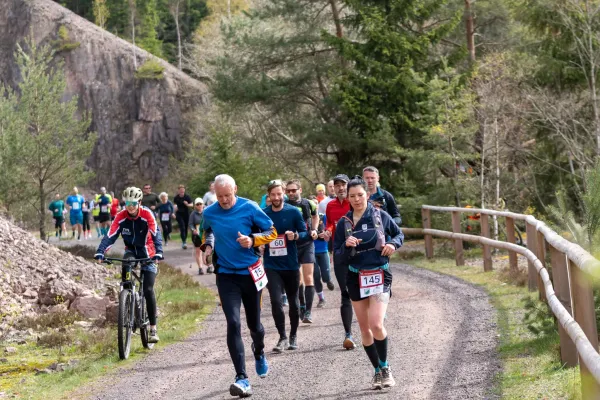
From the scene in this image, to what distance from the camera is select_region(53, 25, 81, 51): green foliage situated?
6756 cm

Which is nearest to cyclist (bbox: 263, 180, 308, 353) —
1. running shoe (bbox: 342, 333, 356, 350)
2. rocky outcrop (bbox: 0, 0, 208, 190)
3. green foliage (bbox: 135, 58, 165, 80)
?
running shoe (bbox: 342, 333, 356, 350)

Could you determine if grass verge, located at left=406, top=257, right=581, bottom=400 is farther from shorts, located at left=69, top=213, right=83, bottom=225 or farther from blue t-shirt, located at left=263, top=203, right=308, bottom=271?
shorts, located at left=69, top=213, right=83, bottom=225

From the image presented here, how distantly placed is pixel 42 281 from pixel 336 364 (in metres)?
8.23

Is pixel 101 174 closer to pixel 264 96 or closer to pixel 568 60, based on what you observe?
pixel 264 96

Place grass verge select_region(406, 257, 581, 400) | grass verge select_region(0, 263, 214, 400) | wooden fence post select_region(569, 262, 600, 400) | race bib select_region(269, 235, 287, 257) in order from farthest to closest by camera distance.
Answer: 1. race bib select_region(269, 235, 287, 257)
2. grass verge select_region(0, 263, 214, 400)
3. grass verge select_region(406, 257, 581, 400)
4. wooden fence post select_region(569, 262, 600, 400)

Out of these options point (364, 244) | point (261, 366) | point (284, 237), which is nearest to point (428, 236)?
point (284, 237)

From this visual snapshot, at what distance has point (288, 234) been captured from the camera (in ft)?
35.3

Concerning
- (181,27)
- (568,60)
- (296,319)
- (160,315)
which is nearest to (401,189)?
(568,60)

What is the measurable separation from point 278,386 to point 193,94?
56.8 meters

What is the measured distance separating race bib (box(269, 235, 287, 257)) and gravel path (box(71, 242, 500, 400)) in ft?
3.78

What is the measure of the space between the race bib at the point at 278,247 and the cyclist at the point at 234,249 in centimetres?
202

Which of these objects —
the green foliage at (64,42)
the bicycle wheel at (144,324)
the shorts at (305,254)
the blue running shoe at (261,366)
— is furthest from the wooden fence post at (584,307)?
the green foliage at (64,42)

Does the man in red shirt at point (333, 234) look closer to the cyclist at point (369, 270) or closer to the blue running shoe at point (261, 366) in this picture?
the blue running shoe at point (261, 366)

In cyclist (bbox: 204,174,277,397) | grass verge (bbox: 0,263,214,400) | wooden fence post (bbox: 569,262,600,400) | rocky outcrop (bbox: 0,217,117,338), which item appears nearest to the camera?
wooden fence post (bbox: 569,262,600,400)
